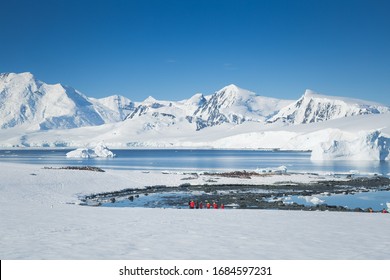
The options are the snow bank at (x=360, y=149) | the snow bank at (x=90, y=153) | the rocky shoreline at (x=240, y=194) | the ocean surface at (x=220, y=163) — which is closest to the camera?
the rocky shoreline at (x=240, y=194)

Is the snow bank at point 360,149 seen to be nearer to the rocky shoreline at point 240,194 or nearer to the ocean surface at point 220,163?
the ocean surface at point 220,163

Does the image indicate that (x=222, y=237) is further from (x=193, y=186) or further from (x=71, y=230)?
(x=193, y=186)

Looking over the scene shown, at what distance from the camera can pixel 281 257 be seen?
30.3 ft

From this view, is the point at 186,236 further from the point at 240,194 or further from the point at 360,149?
the point at 360,149

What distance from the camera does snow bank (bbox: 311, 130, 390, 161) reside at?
85062mm

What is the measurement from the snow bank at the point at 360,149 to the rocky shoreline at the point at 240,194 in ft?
139

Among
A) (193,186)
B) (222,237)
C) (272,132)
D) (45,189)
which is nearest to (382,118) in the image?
(272,132)

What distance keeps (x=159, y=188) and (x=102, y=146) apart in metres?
82.8

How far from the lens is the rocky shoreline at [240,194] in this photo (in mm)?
27750

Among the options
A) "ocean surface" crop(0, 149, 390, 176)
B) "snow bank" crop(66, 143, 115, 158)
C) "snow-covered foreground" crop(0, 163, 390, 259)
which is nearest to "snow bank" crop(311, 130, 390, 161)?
"ocean surface" crop(0, 149, 390, 176)

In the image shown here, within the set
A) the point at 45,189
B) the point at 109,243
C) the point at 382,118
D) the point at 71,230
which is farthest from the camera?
the point at 382,118

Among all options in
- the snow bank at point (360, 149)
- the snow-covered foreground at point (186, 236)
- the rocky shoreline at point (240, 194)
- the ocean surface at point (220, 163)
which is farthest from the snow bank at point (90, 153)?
the snow-covered foreground at point (186, 236)

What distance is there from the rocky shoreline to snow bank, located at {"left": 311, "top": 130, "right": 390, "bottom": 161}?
42.3 m
